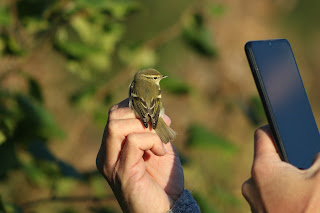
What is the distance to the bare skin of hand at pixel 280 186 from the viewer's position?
1312mm

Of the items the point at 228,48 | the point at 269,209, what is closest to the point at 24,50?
the point at 269,209

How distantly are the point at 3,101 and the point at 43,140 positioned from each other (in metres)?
0.43

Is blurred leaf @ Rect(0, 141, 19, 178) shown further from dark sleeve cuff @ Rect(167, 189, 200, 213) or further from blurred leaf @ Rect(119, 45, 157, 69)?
blurred leaf @ Rect(119, 45, 157, 69)

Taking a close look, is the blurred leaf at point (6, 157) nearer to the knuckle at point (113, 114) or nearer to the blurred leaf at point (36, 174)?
the blurred leaf at point (36, 174)

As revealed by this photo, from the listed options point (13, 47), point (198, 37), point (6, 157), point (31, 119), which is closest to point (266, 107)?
point (6, 157)

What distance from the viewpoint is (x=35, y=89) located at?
141 inches

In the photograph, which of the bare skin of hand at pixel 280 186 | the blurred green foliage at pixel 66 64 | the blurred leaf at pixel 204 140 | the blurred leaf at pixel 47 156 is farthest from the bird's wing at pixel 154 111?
the blurred leaf at pixel 204 140

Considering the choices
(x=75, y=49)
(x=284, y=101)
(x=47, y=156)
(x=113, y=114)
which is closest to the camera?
(x=284, y=101)

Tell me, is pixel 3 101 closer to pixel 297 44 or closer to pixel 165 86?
pixel 165 86

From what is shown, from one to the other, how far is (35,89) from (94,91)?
0.80 metres

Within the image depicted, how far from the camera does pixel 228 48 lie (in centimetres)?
664

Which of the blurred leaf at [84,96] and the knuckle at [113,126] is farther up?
the knuckle at [113,126]

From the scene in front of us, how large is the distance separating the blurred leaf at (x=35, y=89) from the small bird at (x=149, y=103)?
90 cm

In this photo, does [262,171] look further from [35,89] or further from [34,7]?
[35,89]
